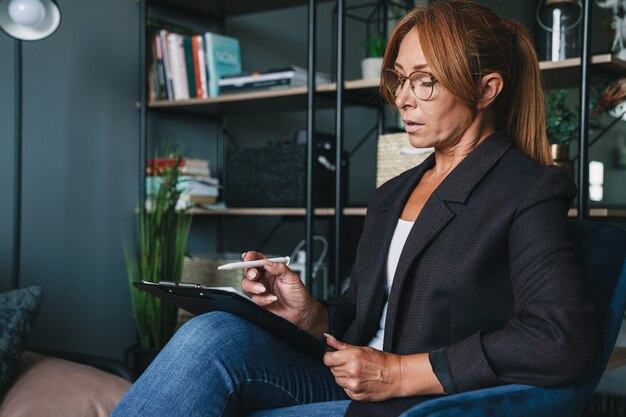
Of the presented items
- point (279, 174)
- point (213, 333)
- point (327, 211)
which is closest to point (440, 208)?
point (213, 333)

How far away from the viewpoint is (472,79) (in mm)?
1384

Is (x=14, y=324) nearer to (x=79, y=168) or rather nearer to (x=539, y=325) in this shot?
(x=539, y=325)

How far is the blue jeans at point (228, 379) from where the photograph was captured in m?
1.33

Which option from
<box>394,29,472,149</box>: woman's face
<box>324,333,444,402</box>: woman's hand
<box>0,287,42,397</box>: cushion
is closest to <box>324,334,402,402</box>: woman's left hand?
<box>324,333,444,402</box>: woman's hand

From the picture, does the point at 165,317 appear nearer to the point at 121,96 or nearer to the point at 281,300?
the point at 121,96

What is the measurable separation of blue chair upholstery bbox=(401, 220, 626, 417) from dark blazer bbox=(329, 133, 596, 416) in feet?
0.12

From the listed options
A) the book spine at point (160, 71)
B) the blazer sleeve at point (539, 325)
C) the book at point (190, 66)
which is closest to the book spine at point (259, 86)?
the book at point (190, 66)

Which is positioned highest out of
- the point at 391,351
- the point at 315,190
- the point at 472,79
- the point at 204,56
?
the point at 204,56

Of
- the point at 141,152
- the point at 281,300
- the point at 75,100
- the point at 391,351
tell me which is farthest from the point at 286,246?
the point at 391,351

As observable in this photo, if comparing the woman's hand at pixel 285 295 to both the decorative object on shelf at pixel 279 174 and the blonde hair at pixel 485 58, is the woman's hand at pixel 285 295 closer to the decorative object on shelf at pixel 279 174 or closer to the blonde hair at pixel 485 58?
the blonde hair at pixel 485 58

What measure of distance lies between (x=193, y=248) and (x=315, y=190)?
901 millimetres

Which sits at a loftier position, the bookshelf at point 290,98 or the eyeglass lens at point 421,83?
the bookshelf at point 290,98

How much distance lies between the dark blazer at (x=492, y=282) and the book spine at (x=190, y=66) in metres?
1.89

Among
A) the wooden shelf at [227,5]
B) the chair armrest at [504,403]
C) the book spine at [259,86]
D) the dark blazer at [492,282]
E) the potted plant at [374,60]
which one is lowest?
the chair armrest at [504,403]
